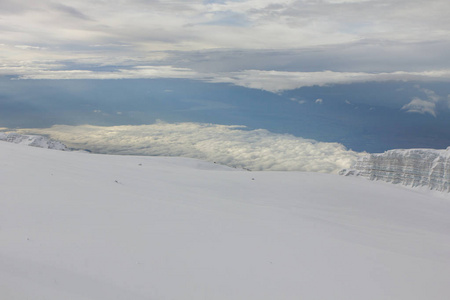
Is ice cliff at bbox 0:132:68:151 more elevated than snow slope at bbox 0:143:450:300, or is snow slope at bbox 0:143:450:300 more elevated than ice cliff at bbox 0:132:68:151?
snow slope at bbox 0:143:450:300

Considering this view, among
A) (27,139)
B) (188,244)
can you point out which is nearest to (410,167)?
(188,244)

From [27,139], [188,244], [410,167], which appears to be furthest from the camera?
[27,139]

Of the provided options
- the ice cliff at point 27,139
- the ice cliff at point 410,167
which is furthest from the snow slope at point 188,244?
the ice cliff at point 27,139

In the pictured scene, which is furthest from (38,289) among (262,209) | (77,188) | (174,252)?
(262,209)

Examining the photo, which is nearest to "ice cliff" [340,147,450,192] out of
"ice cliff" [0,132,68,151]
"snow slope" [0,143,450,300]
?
"snow slope" [0,143,450,300]

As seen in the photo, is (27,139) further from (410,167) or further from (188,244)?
(188,244)

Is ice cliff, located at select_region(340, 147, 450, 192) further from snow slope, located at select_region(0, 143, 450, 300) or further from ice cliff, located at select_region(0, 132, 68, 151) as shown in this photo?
ice cliff, located at select_region(0, 132, 68, 151)

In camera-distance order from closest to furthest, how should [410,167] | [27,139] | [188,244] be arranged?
1. [188,244]
2. [410,167]
3. [27,139]
